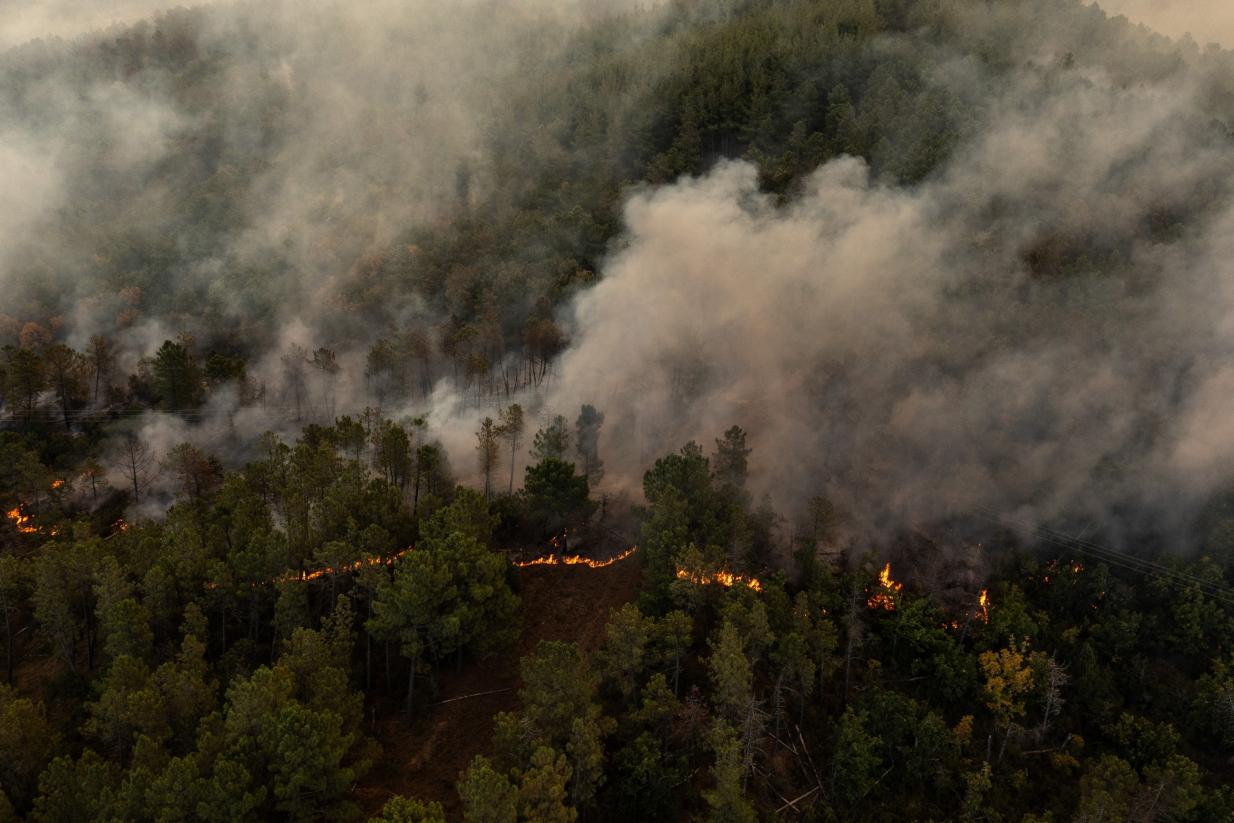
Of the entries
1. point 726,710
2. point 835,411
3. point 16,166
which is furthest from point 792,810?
point 16,166

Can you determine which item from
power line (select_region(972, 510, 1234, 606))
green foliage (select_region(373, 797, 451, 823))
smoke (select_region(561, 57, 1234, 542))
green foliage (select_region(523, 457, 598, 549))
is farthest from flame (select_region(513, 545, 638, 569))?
power line (select_region(972, 510, 1234, 606))

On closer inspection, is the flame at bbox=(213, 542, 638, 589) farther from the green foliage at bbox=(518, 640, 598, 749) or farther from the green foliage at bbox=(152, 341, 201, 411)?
the green foliage at bbox=(152, 341, 201, 411)

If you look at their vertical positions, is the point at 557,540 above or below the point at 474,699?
above

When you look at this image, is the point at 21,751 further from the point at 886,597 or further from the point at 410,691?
the point at 886,597

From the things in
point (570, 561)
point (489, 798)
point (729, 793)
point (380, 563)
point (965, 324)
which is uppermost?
point (965, 324)

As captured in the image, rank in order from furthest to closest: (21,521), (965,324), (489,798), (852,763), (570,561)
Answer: (965,324)
(21,521)
(570,561)
(852,763)
(489,798)

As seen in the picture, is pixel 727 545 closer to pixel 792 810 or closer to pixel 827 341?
pixel 792 810

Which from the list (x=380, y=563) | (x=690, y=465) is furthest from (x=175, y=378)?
(x=690, y=465)
